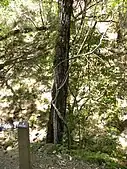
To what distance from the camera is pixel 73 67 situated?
4.62 metres

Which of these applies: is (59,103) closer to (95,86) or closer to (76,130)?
(76,130)

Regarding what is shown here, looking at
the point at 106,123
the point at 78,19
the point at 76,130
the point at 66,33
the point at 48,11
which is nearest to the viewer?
the point at 66,33

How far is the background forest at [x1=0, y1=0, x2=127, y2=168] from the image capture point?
13.9ft

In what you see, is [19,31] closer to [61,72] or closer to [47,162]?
[61,72]

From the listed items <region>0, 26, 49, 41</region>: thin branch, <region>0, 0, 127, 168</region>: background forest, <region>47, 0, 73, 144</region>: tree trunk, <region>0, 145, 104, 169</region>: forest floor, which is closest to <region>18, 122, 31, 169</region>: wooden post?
<region>0, 145, 104, 169</region>: forest floor

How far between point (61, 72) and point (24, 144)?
5.05 feet

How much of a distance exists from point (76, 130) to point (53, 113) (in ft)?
2.12

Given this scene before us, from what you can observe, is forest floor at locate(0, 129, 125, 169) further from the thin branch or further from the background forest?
the thin branch

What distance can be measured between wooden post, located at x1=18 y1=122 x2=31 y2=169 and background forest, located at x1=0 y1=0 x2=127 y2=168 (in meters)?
1.04

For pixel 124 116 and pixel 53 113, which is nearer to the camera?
pixel 53 113

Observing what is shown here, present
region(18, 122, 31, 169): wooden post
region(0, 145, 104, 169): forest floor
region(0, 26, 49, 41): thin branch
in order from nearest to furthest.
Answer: region(18, 122, 31, 169): wooden post → region(0, 145, 104, 169): forest floor → region(0, 26, 49, 41): thin branch

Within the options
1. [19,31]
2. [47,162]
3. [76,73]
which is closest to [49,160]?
[47,162]

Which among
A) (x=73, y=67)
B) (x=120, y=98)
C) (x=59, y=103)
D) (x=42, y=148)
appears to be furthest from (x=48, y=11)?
(x=42, y=148)

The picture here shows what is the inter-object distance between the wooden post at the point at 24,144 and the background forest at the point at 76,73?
104 centimetres
